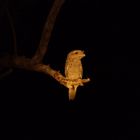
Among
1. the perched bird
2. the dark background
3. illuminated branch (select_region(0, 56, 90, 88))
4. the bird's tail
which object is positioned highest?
the dark background

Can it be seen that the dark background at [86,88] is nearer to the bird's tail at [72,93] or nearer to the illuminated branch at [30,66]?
the illuminated branch at [30,66]

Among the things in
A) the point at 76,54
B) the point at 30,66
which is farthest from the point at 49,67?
the point at 76,54

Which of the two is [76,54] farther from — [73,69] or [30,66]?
[30,66]

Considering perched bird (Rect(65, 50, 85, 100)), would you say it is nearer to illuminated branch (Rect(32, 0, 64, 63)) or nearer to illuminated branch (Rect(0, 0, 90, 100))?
illuminated branch (Rect(0, 0, 90, 100))

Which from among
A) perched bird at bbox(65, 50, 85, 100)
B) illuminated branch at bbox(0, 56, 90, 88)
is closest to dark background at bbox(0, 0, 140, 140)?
illuminated branch at bbox(0, 56, 90, 88)

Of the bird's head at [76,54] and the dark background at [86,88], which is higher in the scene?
the dark background at [86,88]

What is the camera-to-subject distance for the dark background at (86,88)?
207 inches

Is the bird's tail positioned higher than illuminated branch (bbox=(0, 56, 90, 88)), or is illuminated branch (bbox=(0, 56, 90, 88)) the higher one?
illuminated branch (bbox=(0, 56, 90, 88))

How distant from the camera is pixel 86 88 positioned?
18.2 ft

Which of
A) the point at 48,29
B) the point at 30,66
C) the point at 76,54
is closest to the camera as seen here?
the point at 76,54

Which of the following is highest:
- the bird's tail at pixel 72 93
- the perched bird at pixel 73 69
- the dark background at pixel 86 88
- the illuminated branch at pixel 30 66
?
the dark background at pixel 86 88

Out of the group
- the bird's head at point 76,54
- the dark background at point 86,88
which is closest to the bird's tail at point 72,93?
A: the bird's head at point 76,54

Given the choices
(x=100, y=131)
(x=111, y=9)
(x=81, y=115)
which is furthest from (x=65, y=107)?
(x=111, y=9)

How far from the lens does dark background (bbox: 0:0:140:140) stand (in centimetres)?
527
